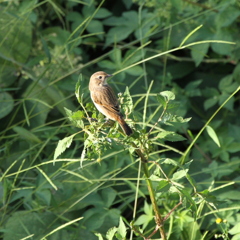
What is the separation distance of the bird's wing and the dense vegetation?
89 millimetres

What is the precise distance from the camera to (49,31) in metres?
3.74

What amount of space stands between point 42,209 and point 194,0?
174cm

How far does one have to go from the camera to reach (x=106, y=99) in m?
2.18

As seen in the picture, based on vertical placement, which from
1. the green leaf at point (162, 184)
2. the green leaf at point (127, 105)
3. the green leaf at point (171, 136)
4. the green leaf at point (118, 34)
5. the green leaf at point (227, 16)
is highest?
the green leaf at point (127, 105)

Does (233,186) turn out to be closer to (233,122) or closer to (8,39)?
(233,122)

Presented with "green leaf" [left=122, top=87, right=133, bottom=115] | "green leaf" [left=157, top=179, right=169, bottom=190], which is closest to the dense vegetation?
"green leaf" [left=122, top=87, right=133, bottom=115]

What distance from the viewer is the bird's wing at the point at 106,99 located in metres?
2.12

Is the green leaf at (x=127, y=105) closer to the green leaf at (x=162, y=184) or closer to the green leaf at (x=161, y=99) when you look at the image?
the green leaf at (x=161, y=99)

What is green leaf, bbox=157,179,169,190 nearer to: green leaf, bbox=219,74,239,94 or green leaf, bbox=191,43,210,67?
green leaf, bbox=191,43,210,67

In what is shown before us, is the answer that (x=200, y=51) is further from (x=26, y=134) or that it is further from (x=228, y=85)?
(x=26, y=134)

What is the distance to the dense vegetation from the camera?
2.50m

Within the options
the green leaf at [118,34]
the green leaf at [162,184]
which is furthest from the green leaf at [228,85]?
the green leaf at [162,184]

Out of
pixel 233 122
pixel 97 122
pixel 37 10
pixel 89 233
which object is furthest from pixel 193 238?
pixel 37 10

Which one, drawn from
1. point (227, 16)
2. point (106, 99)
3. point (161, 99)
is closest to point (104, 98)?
point (106, 99)
